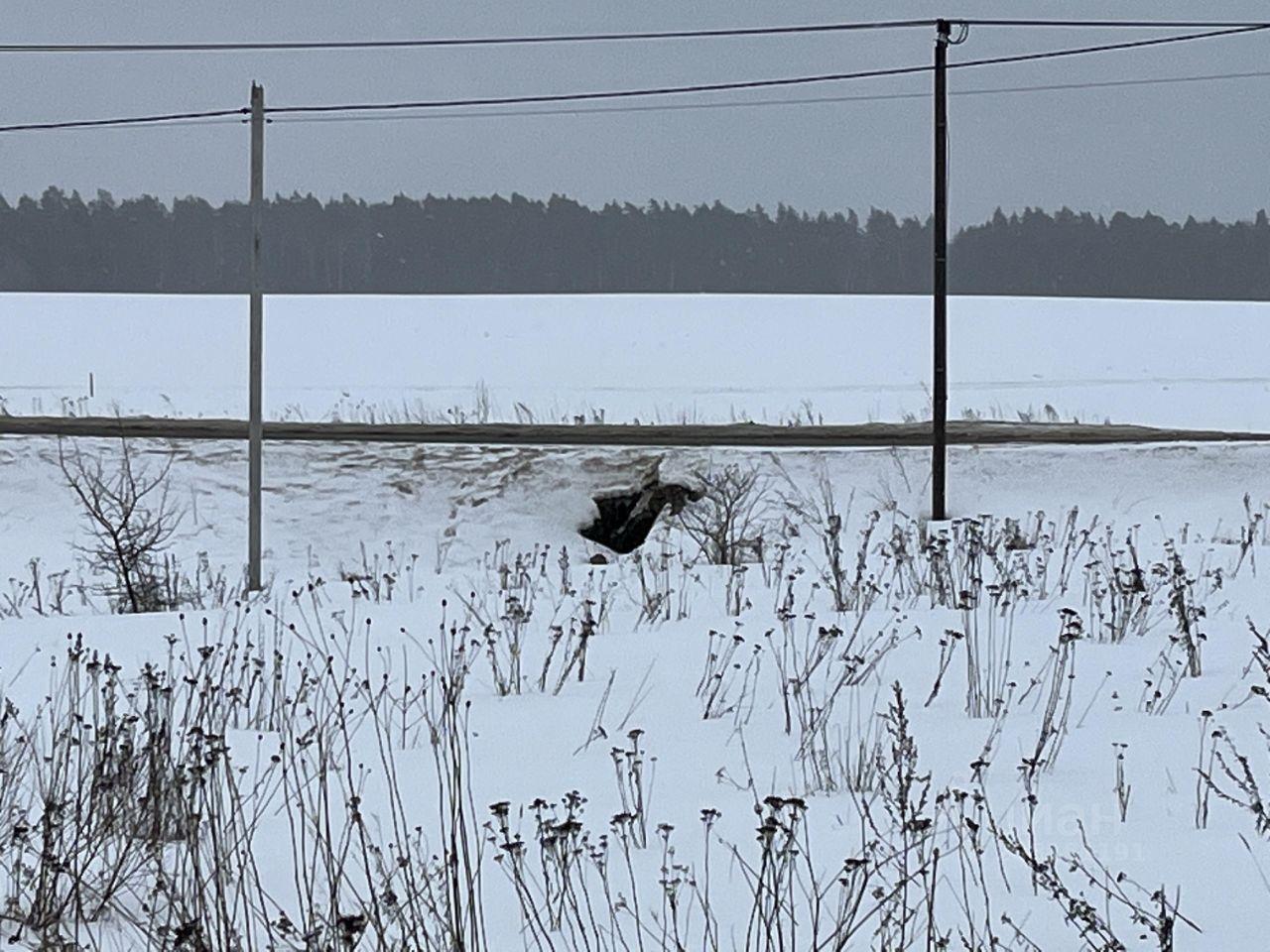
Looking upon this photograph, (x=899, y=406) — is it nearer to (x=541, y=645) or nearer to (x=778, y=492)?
(x=778, y=492)

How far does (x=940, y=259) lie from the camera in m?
18.9

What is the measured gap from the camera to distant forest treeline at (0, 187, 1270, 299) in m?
82.8

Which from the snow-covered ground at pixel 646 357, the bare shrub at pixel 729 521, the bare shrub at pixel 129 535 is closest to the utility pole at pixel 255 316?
the bare shrub at pixel 129 535

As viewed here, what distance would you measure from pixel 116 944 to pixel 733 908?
5.45ft

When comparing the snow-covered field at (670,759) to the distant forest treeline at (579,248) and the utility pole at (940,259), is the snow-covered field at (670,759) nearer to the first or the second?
the utility pole at (940,259)

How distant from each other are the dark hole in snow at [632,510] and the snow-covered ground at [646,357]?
31.4 feet

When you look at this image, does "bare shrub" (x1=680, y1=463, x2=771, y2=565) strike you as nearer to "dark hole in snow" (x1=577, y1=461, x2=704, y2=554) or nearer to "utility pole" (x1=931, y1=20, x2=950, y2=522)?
"dark hole in snow" (x1=577, y1=461, x2=704, y2=554)

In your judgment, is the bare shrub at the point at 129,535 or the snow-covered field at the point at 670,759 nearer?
the snow-covered field at the point at 670,759

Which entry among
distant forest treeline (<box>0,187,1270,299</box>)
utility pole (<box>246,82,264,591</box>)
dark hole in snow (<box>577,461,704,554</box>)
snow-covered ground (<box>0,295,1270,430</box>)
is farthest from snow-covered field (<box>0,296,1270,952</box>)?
distant forest treeline (<box>0,187,1270,299</box>)

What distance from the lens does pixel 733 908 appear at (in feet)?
14.6

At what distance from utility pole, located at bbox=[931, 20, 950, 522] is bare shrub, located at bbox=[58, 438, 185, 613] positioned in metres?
8.48

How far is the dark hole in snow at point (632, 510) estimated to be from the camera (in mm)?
19516

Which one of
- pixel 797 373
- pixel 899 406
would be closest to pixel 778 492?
pixel 899 406

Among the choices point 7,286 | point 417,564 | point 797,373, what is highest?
point 7,286
